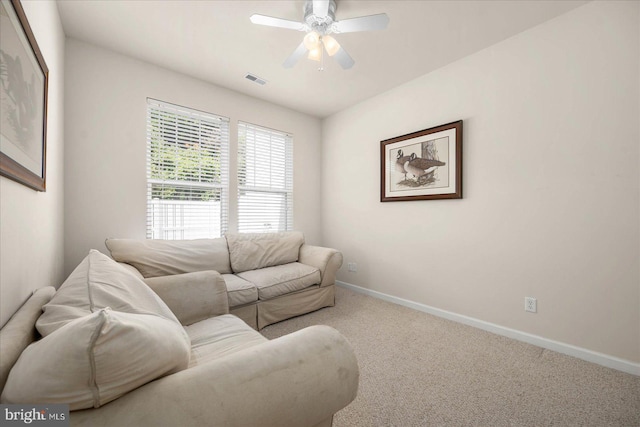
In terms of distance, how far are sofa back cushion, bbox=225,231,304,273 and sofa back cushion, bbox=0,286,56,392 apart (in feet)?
6.03

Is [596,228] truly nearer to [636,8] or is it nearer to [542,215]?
[542,215]

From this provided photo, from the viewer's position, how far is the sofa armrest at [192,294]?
171 cm

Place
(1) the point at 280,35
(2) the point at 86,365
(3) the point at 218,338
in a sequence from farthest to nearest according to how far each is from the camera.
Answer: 1. (1) the point at 280,35
2. (3) the point at 218,338
3. (2) the point at 86,365

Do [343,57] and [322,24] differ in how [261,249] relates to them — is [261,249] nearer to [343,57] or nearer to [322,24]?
[343,57]

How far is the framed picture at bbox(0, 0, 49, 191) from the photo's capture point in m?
0.92

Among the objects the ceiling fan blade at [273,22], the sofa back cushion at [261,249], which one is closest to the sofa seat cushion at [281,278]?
the sofa back cushion at [261,249]

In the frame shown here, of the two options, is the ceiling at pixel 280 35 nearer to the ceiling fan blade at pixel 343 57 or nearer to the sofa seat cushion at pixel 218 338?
the ceiling fan blade at pixel 343 57

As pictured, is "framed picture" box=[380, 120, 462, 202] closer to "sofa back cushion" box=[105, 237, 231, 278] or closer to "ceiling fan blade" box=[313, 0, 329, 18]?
"ceiling fan blade" box=[313, 0, 329, 18]

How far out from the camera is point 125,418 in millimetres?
602

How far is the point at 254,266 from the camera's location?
295cm

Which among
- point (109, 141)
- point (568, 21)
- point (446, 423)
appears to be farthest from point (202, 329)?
point (568, 21)

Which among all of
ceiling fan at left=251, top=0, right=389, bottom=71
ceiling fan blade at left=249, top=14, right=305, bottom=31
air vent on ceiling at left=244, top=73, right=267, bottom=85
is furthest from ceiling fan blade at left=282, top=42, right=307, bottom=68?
air vent on ceiling at left=244, top=73, right=267, bottom=85

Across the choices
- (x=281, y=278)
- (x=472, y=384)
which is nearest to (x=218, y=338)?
A: (x=281, y=278)

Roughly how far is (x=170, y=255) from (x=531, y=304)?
3233mm
